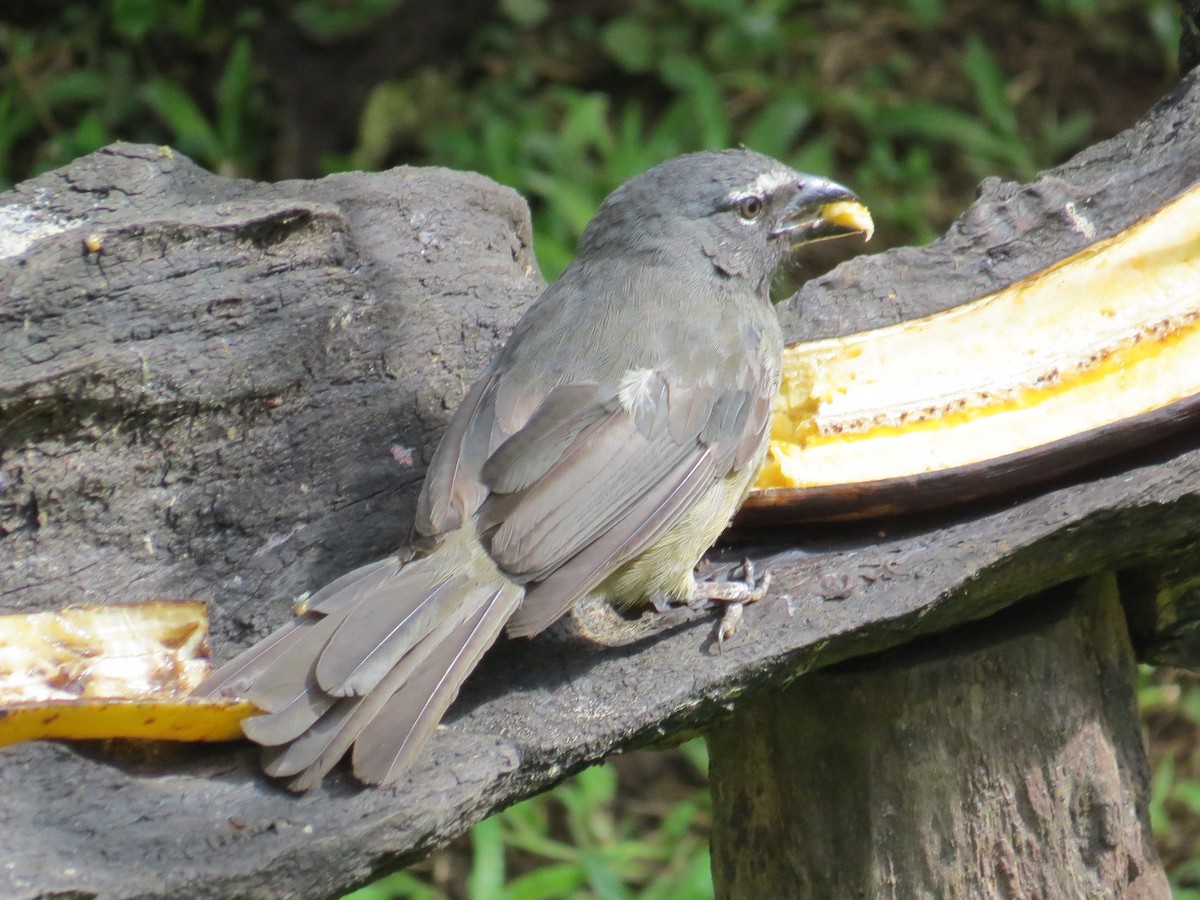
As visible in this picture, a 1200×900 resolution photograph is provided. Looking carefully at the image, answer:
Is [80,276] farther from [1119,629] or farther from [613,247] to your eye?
[1119,629]

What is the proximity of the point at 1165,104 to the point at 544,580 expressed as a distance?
2.33 meters

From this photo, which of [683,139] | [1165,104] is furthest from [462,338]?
[683,139]

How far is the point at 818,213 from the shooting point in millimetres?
3941

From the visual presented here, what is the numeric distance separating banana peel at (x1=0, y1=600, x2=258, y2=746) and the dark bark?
131 cm

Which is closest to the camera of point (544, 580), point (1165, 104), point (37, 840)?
point (37, 840)

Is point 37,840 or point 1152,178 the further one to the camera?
point 1152,178

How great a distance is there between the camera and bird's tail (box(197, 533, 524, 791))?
265 centimetres

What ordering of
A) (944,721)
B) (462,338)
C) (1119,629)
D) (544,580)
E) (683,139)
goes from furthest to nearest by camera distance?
(683,139)
(462,338)
(1119,629)
(944,721)
(544,580)

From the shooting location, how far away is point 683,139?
6.98 metres

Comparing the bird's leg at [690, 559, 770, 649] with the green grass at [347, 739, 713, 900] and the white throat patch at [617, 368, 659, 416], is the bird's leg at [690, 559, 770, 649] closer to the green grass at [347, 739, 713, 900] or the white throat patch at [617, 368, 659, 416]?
the white throat patch at [617, 368, 659, 416]

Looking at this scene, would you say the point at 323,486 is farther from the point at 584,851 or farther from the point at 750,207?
the point at 584,851

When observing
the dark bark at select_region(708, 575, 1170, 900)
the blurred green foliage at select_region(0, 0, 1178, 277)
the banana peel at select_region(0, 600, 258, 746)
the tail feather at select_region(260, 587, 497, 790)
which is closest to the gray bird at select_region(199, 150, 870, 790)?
the tail feather at select_region(260, 587, 497, 790)

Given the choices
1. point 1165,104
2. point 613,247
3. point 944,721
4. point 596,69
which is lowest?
point 944,721

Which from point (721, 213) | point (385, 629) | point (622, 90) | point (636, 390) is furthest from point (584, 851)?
point (622, 90)
